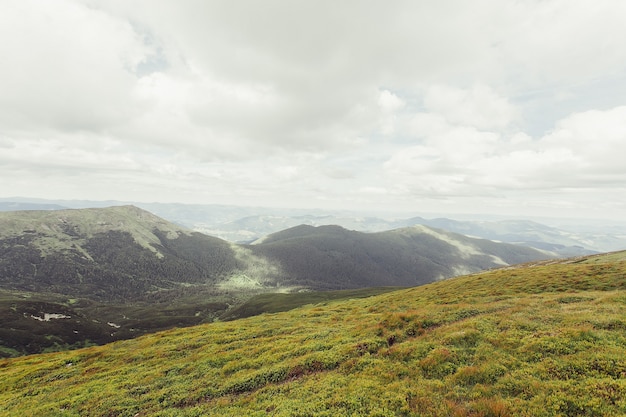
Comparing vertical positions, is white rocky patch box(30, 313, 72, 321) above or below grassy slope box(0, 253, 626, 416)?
below

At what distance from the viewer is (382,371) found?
19.3m

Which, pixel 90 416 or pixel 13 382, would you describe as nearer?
pixel 90 416

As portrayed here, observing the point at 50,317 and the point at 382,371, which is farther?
the point at 50,317

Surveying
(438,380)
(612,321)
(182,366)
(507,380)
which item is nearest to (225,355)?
(182,366)

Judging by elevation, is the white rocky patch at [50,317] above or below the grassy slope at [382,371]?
below

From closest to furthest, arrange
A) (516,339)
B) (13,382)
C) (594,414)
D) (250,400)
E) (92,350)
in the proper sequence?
(594,414) < (250,400) < (516,339) < (13,382) < (92,350)

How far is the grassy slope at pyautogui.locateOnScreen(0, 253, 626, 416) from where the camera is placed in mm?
14719

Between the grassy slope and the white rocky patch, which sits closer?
the grassy slope

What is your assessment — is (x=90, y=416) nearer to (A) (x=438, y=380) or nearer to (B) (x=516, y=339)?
(A) (x=438, y=380)

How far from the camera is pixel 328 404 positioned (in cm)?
1631

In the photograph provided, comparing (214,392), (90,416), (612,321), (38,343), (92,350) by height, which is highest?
(612,321)

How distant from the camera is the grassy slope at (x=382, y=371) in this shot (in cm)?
1472

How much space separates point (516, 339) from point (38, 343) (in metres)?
187

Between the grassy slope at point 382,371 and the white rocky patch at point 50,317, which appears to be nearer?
the grassy slope at point 382,371
